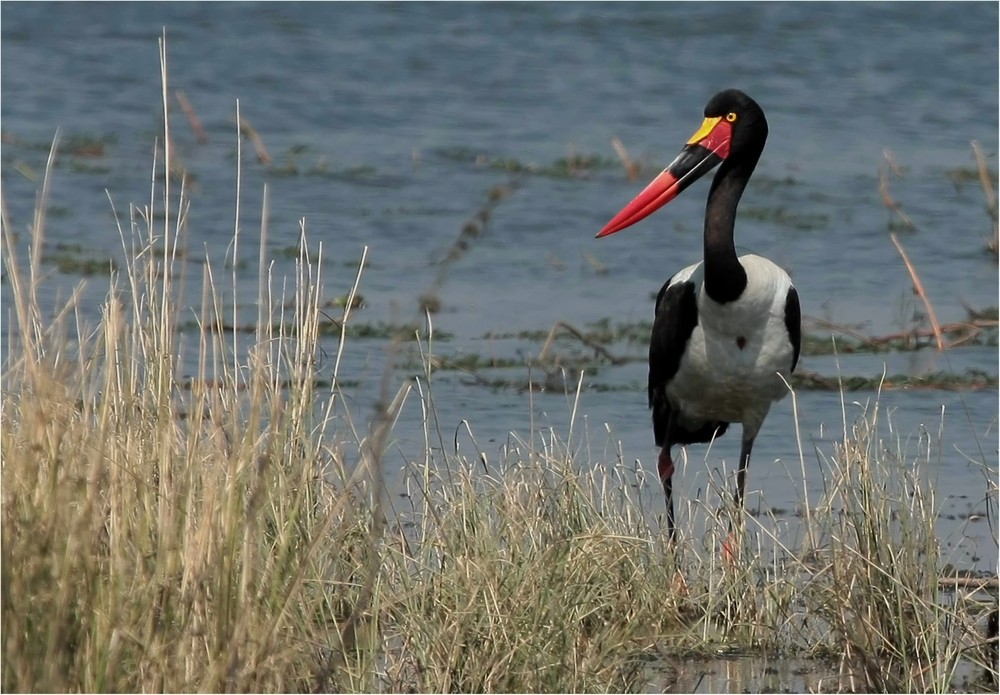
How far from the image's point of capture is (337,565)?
4.40m

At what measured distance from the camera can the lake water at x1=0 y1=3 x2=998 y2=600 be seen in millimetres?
8031

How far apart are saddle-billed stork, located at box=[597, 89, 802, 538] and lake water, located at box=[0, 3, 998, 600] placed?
0.35 m

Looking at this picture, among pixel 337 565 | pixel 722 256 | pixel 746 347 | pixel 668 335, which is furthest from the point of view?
pixel 668 335

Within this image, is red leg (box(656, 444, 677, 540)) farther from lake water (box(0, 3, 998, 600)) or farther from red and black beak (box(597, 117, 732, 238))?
red and black beak (box(597, 117, 732, 238))

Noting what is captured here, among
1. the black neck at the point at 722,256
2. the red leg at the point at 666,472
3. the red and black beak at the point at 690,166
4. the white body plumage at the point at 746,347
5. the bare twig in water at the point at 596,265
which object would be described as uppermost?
the red and black beak at the point at 690,166

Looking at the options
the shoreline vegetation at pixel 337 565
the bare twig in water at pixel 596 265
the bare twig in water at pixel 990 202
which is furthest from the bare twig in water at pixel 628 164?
the shoreline vegetation at pixel 337 565

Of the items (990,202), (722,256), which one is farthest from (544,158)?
(722,256)

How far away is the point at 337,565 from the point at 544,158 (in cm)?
920

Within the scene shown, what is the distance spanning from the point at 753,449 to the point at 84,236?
498 cm

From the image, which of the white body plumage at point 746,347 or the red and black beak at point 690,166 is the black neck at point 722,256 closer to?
the white body plumage at point 746,347

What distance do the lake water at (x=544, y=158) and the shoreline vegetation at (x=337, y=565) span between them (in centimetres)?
99

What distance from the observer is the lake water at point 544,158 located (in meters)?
8.03

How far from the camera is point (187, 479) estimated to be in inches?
140

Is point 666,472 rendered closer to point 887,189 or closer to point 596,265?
point 596,265
